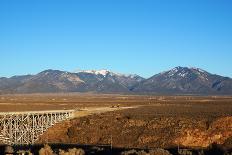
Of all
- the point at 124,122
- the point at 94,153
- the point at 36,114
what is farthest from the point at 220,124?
the point at 94,153

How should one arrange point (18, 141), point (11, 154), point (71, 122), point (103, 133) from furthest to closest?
1. point (71, 122)
2. point (103, 133)
3. point (18, 141)
4. point (11, 154)

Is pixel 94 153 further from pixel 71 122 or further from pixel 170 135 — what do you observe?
pixel 71 122

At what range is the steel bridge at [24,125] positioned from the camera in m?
64.2

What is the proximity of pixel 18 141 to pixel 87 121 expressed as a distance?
56.1ft

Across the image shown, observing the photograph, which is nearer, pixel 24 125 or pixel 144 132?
pixel 24 125

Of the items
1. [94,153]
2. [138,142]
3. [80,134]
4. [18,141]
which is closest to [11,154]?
[94,153]

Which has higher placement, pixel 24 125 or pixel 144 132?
pixel 24 125

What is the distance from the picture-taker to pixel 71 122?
261ft

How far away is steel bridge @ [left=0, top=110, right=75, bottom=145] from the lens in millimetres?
64250

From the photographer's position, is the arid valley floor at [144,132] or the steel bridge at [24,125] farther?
the arid valley floor at [144,132]

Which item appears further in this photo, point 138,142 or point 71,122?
point 71,122

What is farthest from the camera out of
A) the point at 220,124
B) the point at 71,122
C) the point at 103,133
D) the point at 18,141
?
the point at 71,122

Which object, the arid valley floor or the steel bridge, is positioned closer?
the steel bridge

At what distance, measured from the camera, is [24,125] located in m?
68.1
